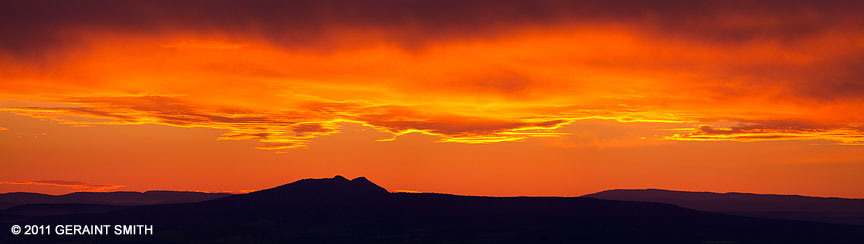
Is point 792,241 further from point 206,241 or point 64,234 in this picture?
point 64,234

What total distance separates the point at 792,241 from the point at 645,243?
34.0m

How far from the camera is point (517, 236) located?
182 meters

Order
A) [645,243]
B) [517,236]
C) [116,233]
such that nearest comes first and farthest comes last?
[645,243] < [517,236] < [116,233]

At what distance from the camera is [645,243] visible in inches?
6688

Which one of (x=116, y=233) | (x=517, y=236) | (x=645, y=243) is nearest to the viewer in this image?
(x=645, y=243)

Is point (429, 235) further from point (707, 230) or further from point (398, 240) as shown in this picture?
point (707, 230)

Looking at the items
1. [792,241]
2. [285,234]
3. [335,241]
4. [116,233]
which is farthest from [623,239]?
[116,233]

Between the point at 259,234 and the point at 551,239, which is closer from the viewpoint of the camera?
the point at 551,239

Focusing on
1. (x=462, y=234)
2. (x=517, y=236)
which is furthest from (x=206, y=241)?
(x=517, y=236)

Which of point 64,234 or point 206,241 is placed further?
point 64,234

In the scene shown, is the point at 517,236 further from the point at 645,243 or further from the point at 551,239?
the point at 645,243

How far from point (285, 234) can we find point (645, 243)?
84705 mm

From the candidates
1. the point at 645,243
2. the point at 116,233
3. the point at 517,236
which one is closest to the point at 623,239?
the point at 645,243

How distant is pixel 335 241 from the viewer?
184 m
